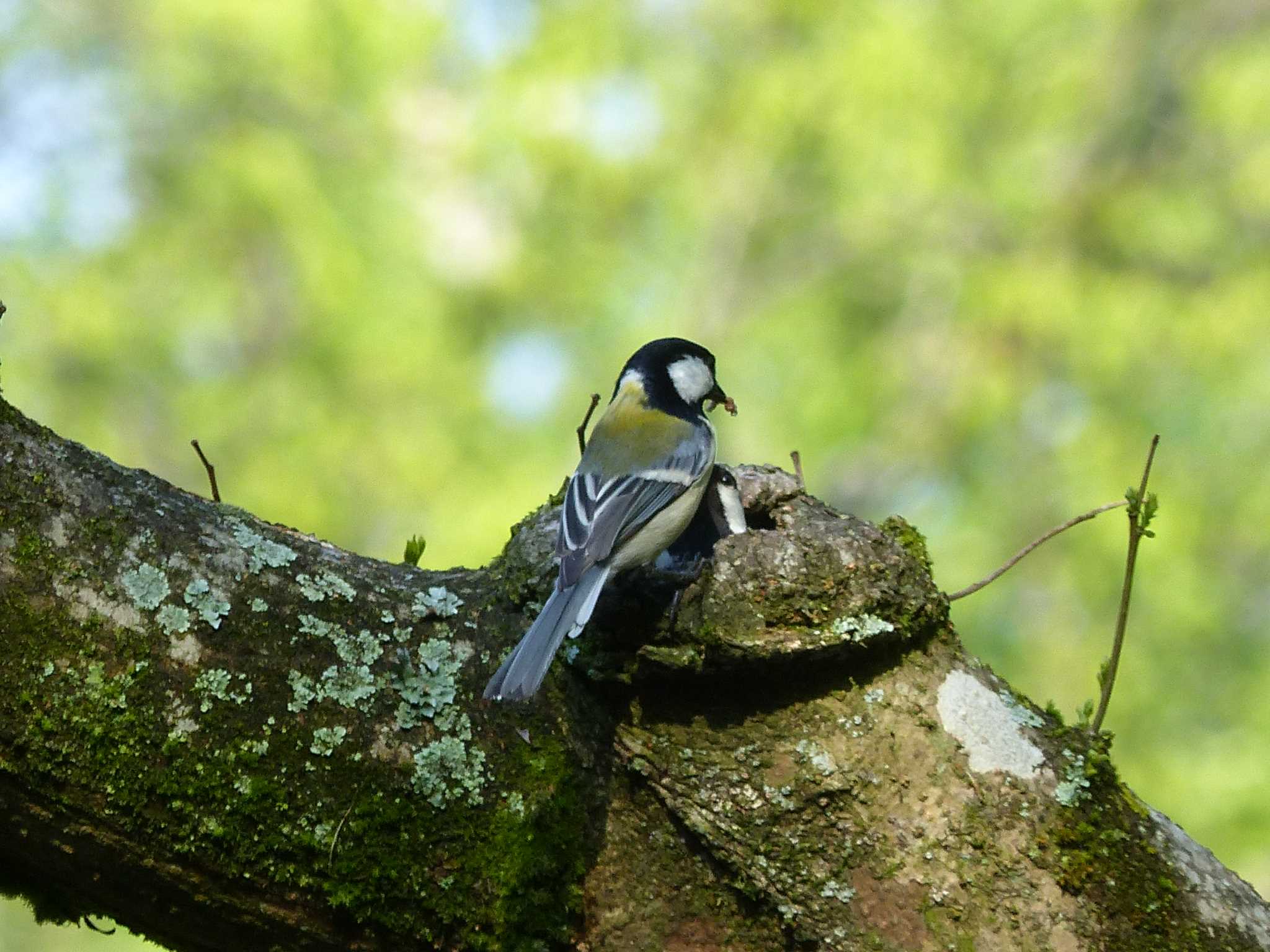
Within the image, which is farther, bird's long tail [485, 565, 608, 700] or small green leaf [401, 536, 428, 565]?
small green leaf [401, 536, 428, 565]

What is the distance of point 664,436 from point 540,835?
4.55ft

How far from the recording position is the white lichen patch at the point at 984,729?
1900mm

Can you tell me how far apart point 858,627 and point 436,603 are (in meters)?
0.75

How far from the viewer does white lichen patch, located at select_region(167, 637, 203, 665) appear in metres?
1.64

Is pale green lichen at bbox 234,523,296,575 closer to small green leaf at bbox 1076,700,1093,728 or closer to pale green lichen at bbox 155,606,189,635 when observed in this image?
pale green lichen at bbox 155,606,189,635

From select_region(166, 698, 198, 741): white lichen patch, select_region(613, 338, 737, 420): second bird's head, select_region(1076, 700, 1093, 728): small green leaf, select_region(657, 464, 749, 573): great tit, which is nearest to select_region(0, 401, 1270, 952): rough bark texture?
select_region(166, 698, 198, 741): white lichen patch

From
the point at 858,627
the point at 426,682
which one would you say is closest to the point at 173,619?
the point at 426,682

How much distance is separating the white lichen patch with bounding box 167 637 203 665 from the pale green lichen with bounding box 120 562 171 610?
6cm

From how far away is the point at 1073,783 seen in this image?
190cm

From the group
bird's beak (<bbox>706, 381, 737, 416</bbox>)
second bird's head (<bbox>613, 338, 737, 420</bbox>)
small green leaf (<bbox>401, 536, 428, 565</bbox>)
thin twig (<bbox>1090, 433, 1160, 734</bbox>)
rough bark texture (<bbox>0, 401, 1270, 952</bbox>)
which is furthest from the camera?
bird's beak (<bbox>706, 381, 737, 416</bbox>)

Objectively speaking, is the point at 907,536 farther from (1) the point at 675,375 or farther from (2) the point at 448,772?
(1) the point at 675,375

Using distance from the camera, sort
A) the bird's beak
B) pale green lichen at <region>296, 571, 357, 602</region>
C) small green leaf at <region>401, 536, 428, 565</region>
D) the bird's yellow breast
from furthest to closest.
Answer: the bird's beak
the bird's yellow breast
small green leaf at <region>401, 536, 428, 565</region>
pale green lichen at <region>296, 571, 357, 602</region>

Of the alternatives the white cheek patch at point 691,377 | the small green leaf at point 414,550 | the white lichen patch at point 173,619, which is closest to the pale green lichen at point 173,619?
the white lichen patch at point 173,619

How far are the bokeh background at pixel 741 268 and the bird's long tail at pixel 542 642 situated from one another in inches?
247
